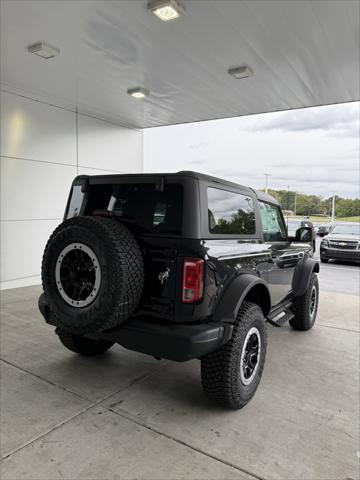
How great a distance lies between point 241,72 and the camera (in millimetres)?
5504

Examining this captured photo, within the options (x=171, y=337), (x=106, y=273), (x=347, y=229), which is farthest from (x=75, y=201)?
(x=347, y=229)

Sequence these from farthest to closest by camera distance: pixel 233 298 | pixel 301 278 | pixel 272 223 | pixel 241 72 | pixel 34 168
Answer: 1. pixel 34 168
2. pixel 241 72
3. pixel 301 278
4. pixel 272 223
5. pixel 233 298

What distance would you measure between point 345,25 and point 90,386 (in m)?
4.69

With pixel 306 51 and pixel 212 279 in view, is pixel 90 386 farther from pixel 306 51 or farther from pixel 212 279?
pixel 306 51

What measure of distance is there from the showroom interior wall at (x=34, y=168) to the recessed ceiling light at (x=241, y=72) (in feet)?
12.7

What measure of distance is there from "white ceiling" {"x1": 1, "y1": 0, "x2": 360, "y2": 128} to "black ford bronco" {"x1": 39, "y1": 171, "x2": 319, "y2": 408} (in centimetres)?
224

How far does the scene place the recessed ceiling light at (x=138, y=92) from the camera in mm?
6508

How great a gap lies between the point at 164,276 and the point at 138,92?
16.9 feet

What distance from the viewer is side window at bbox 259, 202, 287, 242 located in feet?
12.5

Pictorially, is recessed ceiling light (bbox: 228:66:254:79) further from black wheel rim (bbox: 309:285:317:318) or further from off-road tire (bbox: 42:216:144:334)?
off-road tire (bbox: 42:216:144:334)

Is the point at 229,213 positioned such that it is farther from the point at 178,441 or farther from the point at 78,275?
the point at 178,441

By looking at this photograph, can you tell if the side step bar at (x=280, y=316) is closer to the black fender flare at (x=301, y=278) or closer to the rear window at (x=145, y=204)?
the black fender flare at (x=301, y=278)

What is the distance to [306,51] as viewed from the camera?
480 centimetres

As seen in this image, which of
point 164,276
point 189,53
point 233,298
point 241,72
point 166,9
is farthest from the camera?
point 241,72
